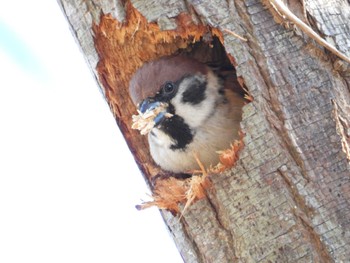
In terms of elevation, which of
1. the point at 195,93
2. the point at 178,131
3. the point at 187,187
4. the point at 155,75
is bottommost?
the point at 187,187

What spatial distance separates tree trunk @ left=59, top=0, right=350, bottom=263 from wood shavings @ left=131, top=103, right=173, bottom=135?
42 centimetres

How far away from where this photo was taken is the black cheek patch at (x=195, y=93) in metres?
2.92

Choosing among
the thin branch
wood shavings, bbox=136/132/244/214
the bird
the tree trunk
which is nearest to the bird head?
the bird

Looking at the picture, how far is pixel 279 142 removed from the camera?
2.19m

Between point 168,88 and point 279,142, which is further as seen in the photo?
point 168,88

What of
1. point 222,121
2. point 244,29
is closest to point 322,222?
point 244,29

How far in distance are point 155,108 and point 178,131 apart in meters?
0.15

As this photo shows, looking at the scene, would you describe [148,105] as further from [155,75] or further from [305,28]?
[305,28]

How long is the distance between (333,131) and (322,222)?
30 centimetres

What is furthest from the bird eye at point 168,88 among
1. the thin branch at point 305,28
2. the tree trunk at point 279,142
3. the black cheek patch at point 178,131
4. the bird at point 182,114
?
the thin branch at point 305,28

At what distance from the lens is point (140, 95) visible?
9.36ft

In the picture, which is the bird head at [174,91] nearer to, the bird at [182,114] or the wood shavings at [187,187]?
the bird at [182,114]

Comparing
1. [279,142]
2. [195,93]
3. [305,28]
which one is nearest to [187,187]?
[279,142]

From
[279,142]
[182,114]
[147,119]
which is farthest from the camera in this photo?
[182,114]
